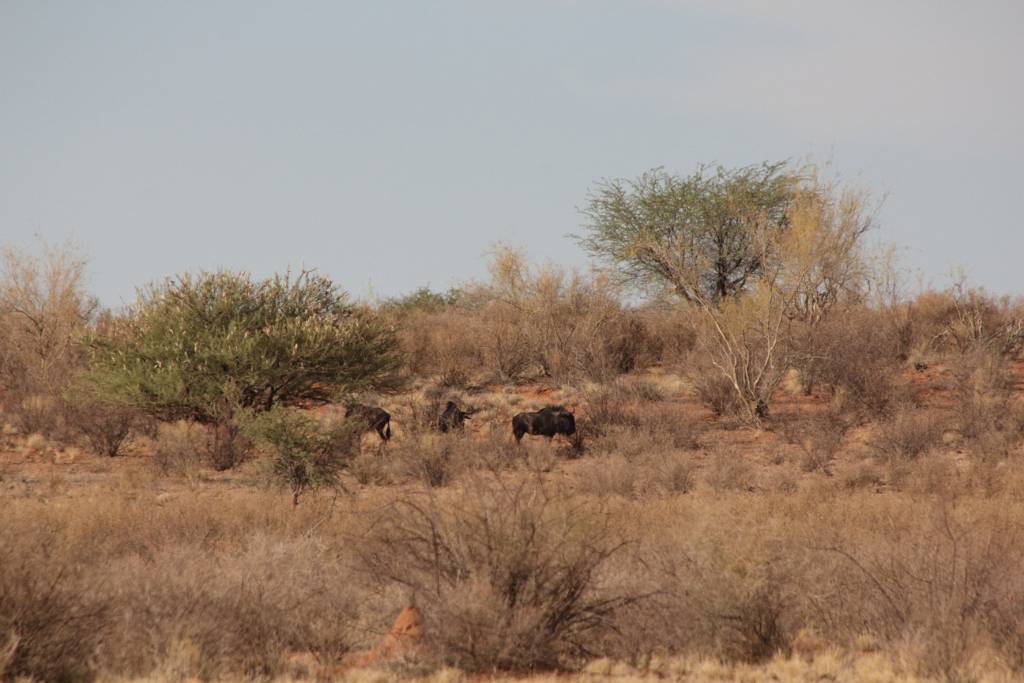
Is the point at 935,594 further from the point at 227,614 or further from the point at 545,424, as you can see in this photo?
the point at 545,424

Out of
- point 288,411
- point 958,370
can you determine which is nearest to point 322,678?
point 288,411

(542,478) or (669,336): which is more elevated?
(669,336)

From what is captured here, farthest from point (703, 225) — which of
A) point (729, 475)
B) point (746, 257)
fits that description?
point (729, 475)

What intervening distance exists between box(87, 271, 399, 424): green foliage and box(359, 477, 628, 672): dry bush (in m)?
9.88

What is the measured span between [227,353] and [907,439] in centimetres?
1096

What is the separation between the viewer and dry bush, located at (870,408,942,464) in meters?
17.1

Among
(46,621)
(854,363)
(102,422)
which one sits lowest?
(46,621)

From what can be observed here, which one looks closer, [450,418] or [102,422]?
[102,422]

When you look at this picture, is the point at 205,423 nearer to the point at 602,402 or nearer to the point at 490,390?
the point at 602,402

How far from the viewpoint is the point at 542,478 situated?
14.3m

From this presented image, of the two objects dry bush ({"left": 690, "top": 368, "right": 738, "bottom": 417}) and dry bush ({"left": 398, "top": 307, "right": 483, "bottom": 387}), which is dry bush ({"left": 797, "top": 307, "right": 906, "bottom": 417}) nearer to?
dry bush ({"left": 690, "top": 368, "right": 738, "bottom": 417})

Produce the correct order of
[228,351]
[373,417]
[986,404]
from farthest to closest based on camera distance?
[986,404], [373,417], [228,351]

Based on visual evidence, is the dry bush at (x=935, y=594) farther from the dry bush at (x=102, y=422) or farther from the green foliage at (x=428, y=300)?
the green foliage at (x=428, y=300)

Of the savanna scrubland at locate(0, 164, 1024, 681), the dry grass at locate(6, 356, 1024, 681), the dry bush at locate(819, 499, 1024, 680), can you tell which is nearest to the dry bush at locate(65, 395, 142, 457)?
the savanna scrubland at locate(0, 164, 1024, 681)
